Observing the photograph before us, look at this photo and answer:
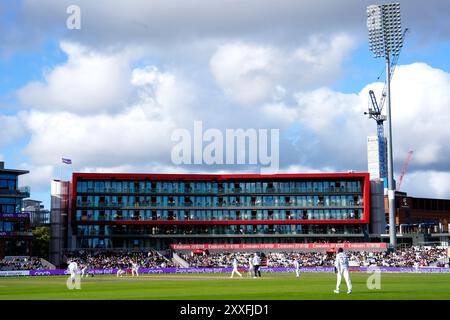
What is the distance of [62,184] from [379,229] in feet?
205

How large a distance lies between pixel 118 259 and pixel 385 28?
62.5m

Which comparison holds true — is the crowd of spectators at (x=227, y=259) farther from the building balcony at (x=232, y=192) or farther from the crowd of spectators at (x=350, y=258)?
the building balcony at (x=232, y=192)

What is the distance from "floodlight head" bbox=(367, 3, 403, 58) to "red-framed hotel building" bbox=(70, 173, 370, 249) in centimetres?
2488

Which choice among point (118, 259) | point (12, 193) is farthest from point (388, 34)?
point (12, 193)

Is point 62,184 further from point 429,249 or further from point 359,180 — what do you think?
point 429,249

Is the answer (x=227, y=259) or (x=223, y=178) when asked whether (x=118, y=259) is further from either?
(x=223, y=178)

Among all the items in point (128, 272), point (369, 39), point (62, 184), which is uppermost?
point (369, 39)

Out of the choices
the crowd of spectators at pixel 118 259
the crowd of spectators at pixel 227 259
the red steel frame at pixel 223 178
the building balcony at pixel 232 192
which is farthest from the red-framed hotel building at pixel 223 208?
the crowd of spectators at pixel 118 259

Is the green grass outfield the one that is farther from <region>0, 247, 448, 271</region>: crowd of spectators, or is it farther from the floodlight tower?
the floodlight tower

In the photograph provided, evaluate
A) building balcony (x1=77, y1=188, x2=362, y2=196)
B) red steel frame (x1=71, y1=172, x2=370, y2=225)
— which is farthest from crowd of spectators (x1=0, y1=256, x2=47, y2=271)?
building balcony (x1=77, y1=188, x2=362, y2=196)

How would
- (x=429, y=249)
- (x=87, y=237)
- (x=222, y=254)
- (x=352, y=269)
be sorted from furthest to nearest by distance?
(x=87, y=237)
(x=222, y=254)
(x=429, y=249)
(x=352, y=269)

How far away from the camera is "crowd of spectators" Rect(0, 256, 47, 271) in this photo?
105m
